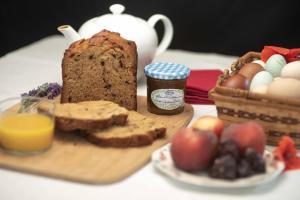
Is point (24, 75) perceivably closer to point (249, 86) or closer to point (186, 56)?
point (186, 56)

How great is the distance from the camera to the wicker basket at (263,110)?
158 cm

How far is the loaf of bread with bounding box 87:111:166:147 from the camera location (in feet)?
5.21

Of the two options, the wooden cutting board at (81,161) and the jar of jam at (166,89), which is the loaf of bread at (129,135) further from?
the jar of jam at (166,89)

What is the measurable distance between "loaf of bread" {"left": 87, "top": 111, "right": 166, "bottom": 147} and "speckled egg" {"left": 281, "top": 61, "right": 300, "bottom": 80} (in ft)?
1.29

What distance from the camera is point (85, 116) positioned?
160 centimetres

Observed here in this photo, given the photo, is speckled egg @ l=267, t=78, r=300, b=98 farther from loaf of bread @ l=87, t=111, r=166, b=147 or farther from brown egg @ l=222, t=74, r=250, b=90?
loaf of bread @ l=87, t=111, r=166, b=147

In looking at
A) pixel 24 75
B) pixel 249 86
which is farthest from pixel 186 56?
pixel 249 86

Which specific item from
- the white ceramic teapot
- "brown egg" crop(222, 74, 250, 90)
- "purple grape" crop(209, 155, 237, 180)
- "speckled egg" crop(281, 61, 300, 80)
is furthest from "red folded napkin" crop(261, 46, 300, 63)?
"purple grape" crop(209, 155, 237, 180)

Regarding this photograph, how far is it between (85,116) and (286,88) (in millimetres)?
538

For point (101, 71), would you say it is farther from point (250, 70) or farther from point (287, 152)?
point (287, 152)

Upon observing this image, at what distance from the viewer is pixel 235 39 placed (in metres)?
2.97

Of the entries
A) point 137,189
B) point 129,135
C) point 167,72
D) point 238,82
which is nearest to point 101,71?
point 167,72

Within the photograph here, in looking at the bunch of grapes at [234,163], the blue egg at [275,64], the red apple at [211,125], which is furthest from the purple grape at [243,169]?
the blue egg at [275,64]

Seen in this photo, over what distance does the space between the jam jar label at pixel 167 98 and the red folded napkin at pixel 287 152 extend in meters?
0.41
